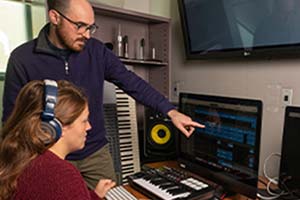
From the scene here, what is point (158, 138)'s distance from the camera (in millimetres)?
1771

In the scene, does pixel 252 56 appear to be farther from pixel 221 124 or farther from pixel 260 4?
pixel 221 124

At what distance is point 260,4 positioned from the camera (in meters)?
1.45

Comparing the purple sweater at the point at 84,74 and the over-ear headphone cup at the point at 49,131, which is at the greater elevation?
the purple sweater at the point at 84,74

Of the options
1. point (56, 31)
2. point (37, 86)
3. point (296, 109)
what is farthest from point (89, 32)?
point (296, 109)

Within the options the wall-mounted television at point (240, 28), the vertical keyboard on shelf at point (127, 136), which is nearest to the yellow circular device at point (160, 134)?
the vertical keyboard on shelf at point (127, 136)

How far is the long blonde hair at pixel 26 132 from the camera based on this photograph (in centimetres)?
80

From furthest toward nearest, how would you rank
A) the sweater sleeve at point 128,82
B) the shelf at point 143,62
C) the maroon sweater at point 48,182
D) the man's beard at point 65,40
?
the shelf at point 143,62 → the sweater sleeve at point 128,82 → the man's beard at point 65,40 → the maroon sweater at point 48,182

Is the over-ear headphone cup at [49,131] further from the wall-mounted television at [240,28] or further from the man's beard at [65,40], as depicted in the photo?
the wall-mounted television at [240,28]

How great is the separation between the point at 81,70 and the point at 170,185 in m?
0.67

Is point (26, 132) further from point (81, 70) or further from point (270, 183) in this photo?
point (270, 183)

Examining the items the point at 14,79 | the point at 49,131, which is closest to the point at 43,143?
the point at 49,131

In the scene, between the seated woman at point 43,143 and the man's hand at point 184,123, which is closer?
the seated woman at point 43,143

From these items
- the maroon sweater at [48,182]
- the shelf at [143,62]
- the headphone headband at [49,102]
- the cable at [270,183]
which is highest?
the shelf at [143,62]

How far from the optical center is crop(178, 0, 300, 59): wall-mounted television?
136 centimetres
